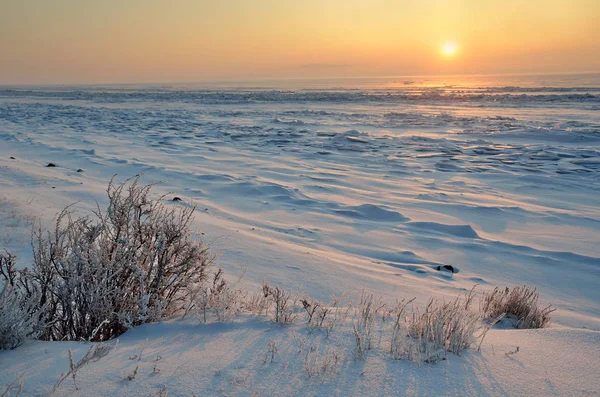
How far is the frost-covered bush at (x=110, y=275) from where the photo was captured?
9.45 feet

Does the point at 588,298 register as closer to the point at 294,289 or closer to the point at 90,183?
the point at 294,289

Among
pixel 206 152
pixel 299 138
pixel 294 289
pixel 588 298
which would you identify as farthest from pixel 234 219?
pixel 299 138

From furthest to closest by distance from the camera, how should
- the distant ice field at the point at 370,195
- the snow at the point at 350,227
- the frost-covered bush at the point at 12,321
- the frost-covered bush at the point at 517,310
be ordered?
1. the distant ice field at the point at 370,195
2. the frost-covered bush at the point at 517,310
3. the frost-covered bush at the point at 12,321
4. the snow at the point at 350,227

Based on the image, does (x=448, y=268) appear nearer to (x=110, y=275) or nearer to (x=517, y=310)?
(x=517, y=310)

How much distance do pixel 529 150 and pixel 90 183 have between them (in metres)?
10.8

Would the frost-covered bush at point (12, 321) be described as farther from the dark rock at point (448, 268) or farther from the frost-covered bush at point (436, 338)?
the dark rock at point (448, 268)

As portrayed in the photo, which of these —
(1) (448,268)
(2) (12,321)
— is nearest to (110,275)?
(2) (12,321)

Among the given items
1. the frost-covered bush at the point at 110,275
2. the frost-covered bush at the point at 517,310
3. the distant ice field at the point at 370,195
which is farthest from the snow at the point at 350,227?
the frost-covered bush at the point at 517,310

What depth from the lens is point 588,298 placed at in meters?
4.62

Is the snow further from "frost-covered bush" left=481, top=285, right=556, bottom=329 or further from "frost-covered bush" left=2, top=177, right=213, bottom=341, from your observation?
"frost-covered bush" left=481, top=285, right=556, bottom=329

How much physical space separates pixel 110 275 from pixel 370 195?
599 cm

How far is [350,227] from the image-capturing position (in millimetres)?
6605

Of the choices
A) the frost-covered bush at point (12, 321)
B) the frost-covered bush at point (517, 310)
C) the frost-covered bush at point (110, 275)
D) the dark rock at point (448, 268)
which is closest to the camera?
the frost-covered bush at point (12, 321)

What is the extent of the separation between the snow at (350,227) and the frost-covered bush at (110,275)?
0.19m
